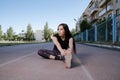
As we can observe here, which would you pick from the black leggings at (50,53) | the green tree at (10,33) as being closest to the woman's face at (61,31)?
the black leggings at (50,53)

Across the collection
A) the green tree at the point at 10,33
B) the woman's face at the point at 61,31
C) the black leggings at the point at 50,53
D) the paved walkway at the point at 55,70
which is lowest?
the paved walkway at the point at 55,70

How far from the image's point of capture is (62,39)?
746cm

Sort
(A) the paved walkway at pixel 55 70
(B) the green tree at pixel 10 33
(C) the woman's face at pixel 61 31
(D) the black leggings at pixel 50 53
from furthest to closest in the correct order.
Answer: (B) the green tree at pixel 10 33 → (D) the black leggings at pixel 50 53 → (C) the woman's face at pixel 61 31 → (A) the paved walkway at pixel 55 70

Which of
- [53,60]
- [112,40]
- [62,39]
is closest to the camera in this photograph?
[62,39]

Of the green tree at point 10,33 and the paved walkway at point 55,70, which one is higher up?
the green tree at point 10,33

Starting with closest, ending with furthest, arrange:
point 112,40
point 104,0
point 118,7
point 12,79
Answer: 1. point 12,79
2. point 112,40
3. point 118,7
4. point 104,0

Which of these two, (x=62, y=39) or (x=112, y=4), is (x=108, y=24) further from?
(x=112, y=4)

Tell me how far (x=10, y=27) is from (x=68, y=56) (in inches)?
5286

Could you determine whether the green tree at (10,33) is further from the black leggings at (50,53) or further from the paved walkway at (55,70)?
the paved walkway at (55,70)

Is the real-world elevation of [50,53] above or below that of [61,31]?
below

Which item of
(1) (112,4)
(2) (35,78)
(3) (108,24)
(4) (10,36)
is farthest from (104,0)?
(4) (10,36)

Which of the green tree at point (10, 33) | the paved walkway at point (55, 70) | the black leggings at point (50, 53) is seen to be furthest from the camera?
the green tree at point (10, 33)

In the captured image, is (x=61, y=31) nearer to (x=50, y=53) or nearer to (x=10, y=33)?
(x=50, y=53)

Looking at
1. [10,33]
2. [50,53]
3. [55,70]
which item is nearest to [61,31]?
[55,70]
